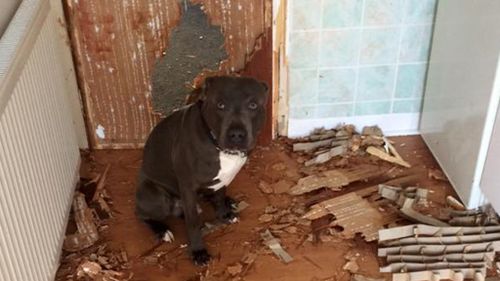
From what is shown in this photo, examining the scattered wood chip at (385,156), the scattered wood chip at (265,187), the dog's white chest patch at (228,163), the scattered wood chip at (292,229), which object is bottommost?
the scattered wood chip at (292,229)

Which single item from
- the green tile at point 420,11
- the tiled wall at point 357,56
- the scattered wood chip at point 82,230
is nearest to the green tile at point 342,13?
the tiled wall at point 357,56

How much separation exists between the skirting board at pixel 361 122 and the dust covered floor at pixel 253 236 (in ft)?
0.43

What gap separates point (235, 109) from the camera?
201cm

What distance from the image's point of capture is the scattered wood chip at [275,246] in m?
2.33

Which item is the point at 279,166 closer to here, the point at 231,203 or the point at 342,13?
the point at 231,203

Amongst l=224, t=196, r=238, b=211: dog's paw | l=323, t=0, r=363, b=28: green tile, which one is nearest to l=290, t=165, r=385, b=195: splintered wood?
l=224, t=196, r=238, b=211: dog's paw

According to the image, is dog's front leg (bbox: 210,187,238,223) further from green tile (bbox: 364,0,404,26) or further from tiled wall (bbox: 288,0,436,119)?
green tile (bbox: 364,0,404,26)

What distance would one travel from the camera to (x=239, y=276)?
2252mm

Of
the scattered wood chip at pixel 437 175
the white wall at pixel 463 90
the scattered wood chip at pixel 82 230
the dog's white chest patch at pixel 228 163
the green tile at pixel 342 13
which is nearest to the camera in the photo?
the dog's white chest patch at pixel 228 163

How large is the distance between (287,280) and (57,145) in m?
0.95

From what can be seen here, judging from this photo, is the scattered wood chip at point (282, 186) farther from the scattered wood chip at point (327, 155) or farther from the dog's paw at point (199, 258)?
the dog's paw at point (199, 258)

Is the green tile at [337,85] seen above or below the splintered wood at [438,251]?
above

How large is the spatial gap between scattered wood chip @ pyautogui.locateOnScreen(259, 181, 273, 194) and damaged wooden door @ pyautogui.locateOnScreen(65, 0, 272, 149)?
1.00ft

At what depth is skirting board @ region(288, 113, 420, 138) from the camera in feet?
9.56
